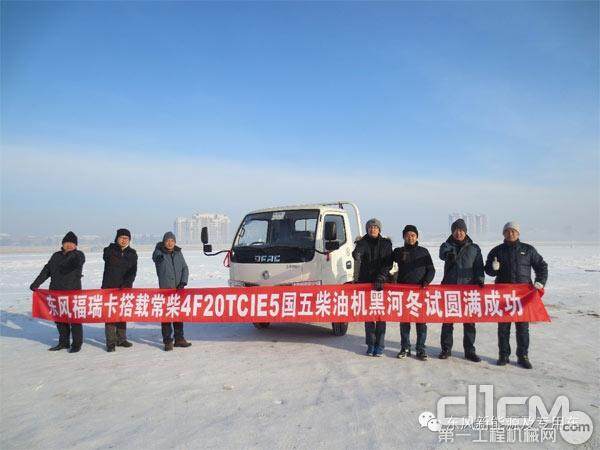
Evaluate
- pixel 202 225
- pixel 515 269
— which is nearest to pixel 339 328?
pixel 515 269

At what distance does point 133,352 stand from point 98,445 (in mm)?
3171

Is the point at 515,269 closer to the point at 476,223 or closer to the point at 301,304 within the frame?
the point at 301,304

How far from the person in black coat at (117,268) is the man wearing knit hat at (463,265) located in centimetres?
516

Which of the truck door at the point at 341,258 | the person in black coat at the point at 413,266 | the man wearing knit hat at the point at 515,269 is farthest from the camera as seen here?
the truck door at the point at 341,258

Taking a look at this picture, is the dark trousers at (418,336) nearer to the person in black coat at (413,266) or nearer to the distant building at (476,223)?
the person in black coat at (413,266)

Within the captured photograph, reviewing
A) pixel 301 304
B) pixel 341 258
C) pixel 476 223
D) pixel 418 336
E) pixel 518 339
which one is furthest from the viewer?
pixel 476 223

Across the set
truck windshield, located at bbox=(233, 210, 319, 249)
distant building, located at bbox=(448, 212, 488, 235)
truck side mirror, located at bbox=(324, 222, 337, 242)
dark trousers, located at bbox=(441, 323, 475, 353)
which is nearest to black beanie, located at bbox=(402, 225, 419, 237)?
truck side mirror, located at bbox=(324, 222, 337, 242)

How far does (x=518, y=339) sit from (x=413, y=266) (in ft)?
5.88

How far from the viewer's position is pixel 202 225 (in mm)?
77938

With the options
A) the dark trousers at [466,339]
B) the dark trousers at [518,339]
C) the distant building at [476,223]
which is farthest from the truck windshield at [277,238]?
the distant building at [476,223]

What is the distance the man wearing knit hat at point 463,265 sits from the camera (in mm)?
5625

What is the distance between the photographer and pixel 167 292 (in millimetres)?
6406

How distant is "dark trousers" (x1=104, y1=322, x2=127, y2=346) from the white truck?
79.7 inches

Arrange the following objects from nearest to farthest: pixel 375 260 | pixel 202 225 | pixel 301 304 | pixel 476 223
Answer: pixel 375 260, pixel 301 304, pixel 202 225, pixel 476 223
